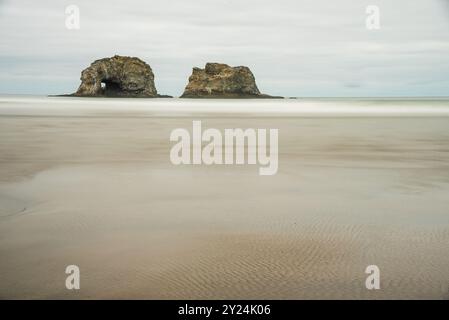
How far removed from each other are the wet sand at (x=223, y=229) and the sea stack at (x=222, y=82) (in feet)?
386

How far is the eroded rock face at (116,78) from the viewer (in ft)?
350

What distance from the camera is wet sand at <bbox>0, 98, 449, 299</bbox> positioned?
3.81m

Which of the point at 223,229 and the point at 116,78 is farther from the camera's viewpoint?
the point at 116,78

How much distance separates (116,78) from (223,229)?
109m

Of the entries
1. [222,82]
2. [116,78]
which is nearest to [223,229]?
[116,78]

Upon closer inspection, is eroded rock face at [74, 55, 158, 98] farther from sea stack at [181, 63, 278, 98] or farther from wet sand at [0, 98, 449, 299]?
wet sand at [0, 98, 449, 299]

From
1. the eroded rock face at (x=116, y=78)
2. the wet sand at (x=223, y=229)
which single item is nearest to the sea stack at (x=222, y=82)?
the eroded rock face at (x=116, y=78)

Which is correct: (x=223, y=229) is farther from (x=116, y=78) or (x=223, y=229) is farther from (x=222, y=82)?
(x=222, y=82)

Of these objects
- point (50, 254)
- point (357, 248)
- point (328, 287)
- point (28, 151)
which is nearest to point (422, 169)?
point (357, 248)

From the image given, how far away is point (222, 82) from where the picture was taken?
126688 millimetres

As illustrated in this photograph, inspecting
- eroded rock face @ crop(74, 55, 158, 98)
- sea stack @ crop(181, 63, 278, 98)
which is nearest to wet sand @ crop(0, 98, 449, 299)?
eroded rock face @ crop(74, 55, 158, 98)

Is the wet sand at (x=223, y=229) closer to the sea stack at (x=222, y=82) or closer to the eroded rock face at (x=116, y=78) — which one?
the eroded rock face at (x=116, y=78)
